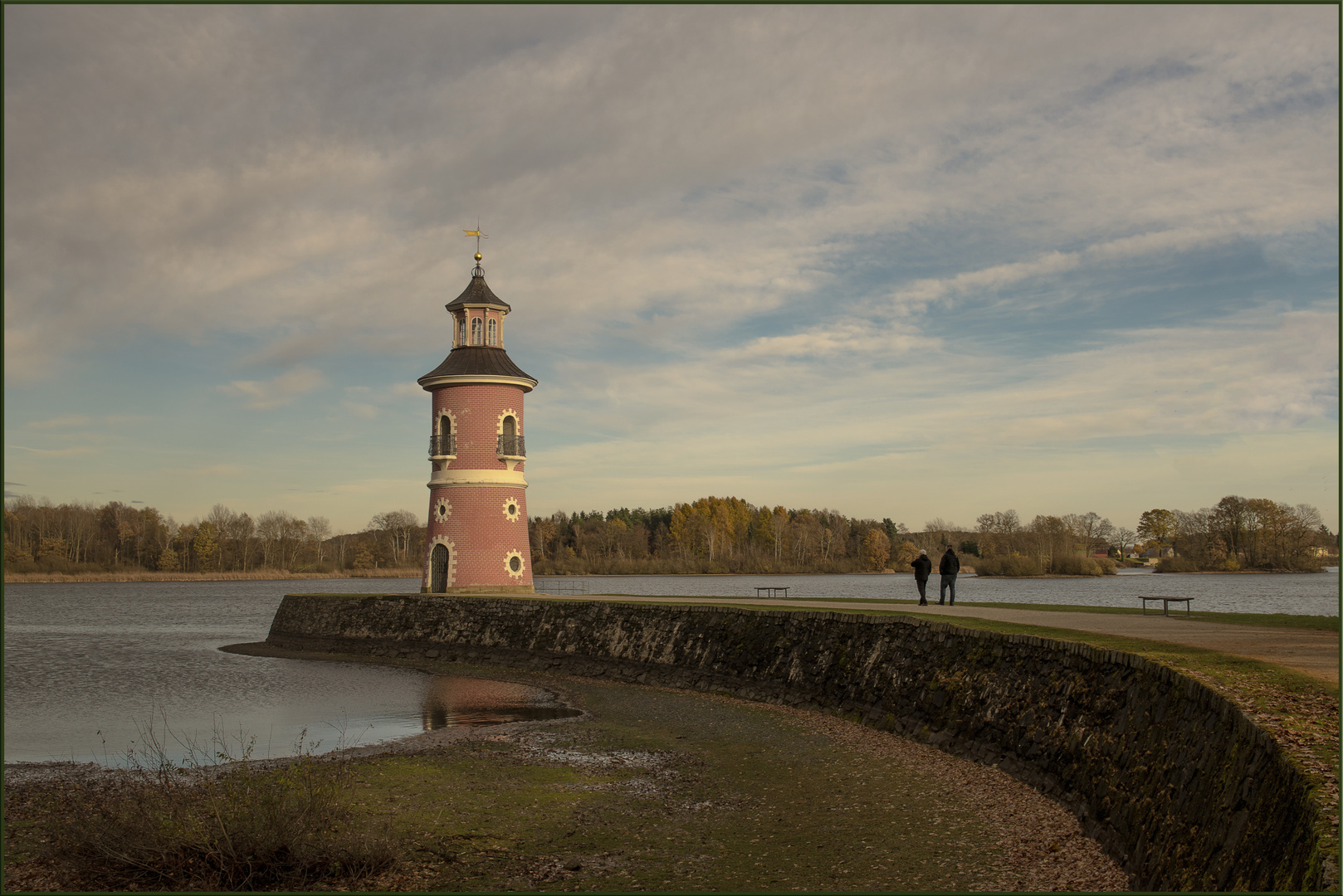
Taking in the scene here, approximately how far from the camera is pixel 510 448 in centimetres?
3541

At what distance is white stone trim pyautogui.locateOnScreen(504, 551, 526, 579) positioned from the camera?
3534 centimetres

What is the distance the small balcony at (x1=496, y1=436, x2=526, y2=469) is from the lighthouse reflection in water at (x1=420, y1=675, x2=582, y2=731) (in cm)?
1007

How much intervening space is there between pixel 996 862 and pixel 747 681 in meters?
12.8

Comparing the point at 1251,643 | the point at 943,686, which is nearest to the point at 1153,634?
the point at 1251,643

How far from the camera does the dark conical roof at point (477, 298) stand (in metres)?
36.4

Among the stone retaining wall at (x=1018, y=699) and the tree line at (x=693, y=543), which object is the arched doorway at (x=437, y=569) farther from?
the tree line at (x=693, y=543)

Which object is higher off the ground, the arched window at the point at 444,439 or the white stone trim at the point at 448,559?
the arched window at the point at 444,439

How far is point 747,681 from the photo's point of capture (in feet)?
72.1

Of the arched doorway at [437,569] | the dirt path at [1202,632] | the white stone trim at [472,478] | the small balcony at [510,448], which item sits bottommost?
the dirt path at [1202,632]

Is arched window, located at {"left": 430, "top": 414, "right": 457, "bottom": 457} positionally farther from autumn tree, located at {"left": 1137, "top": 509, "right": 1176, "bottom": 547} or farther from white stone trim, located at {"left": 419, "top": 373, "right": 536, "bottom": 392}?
autumn tree, located at {"left": 1137, "top": 509, "right": 1176, "bottom": 547}

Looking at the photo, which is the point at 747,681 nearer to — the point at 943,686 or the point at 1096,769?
the point at 943,686

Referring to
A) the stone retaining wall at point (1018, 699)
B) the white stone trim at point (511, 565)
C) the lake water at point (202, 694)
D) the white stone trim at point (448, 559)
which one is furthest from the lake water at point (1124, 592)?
the white stone trim at point (448, 559)

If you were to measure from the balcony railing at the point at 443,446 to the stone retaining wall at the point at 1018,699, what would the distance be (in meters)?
5.37

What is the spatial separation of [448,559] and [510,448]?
181 inches
